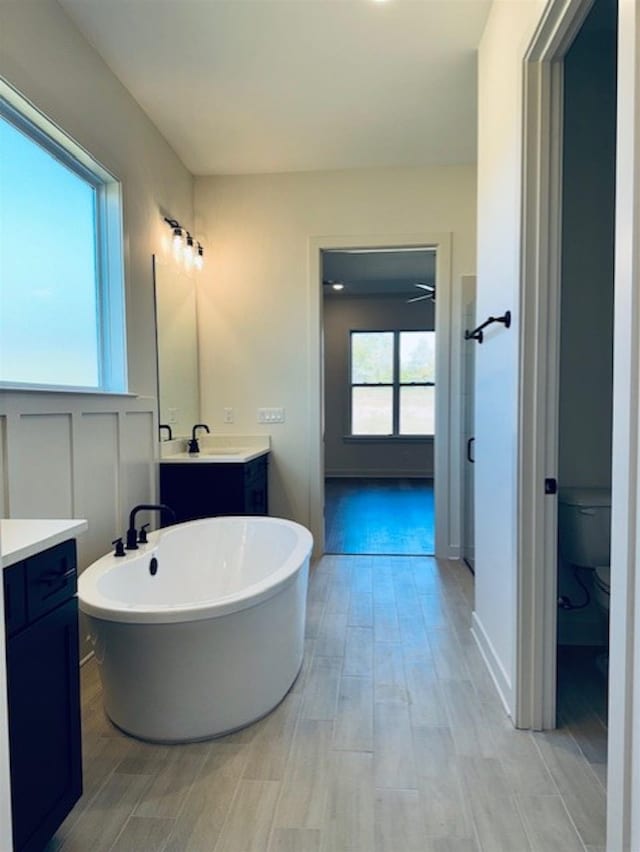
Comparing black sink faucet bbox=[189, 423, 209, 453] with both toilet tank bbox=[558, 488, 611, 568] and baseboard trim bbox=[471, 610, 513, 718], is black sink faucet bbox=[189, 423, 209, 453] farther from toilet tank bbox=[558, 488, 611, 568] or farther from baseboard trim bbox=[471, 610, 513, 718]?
toilet tank bbox=[558, 488, 611, 568]

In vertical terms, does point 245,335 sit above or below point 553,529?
above

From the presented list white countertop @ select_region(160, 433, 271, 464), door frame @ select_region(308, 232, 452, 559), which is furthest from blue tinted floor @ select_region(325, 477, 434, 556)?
white countertop @ select_region(160, 433, 271, 464)

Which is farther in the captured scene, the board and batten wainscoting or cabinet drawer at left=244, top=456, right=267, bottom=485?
cabinet drawer at left=244, top=456, right=267, bottom=485

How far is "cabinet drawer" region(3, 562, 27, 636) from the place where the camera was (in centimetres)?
107

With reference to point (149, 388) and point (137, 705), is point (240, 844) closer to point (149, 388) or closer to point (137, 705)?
point (137, 705)

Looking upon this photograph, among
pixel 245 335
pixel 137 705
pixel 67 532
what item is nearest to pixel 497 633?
pixel 137 705

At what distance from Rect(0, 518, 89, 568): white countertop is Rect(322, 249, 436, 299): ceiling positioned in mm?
4213

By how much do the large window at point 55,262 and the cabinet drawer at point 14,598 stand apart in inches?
41.5

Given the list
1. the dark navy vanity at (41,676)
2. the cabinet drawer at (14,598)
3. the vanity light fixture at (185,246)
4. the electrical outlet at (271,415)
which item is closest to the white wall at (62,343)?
the vanity light fixture at (185,246)

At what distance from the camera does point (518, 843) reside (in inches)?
51.6

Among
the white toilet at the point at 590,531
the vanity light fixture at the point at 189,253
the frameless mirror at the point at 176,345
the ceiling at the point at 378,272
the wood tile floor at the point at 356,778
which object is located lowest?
the wood tile floor at the point at 356,778

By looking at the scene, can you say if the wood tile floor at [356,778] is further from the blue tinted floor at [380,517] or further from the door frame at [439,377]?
the blue tinted floor at [380,517]

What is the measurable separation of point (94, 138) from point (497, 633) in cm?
299

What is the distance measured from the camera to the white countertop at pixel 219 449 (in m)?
3.05
